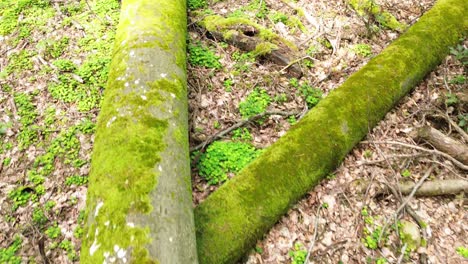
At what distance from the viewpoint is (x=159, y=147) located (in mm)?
2805

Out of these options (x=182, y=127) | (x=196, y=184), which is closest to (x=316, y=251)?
(x=196, y=184)

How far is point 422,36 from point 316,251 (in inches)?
145

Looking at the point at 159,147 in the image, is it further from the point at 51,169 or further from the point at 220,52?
the point at 220,52

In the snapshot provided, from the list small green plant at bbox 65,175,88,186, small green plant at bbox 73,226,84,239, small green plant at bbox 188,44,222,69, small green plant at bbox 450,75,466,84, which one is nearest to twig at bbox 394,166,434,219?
small green plant at bbox 450,75,466,84

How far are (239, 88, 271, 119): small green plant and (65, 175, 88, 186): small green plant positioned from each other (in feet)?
6.85

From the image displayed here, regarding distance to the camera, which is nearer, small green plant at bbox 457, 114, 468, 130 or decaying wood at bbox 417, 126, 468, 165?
decaying wood at bbox 417, 126, 468, 165

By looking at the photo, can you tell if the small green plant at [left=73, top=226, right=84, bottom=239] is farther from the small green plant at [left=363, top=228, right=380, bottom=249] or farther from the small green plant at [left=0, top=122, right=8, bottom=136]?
the small green plant at [left=363, top=228, right=380, bottom=249]

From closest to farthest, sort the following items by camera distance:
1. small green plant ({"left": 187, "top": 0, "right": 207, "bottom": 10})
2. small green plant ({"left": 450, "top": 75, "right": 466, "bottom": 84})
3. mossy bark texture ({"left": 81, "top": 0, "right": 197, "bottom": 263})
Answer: mossy bark texture ({"left": 81, "top": 0, "right": 197, "bottom": 263}), small green plant ({"left": 450, "top": 75, "right": 466, "bottom": 84}), small green plant ({"left": 187, "top": 0, "right": 207, "bottom": 10})

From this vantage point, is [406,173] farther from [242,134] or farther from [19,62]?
[19,62]

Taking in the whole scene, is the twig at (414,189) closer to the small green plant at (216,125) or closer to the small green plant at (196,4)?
the small green plant at (216,125)

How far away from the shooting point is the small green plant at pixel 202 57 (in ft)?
16.0

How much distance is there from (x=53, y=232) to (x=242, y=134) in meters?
2.33

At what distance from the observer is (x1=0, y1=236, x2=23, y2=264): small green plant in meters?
2.93

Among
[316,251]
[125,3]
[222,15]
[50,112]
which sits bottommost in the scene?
[316,251]
